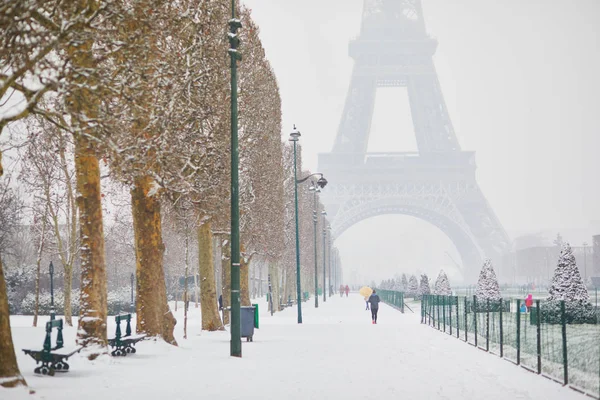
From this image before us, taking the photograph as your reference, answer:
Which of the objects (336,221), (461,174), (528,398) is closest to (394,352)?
(528,398)

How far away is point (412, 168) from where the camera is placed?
5128 inches

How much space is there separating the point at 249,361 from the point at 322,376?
11.3ft

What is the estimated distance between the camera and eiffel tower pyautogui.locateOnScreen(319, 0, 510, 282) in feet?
395

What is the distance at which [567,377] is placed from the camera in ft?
45.5

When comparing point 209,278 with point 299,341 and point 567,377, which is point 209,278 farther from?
point 567,377

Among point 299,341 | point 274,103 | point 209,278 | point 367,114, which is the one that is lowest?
point 299,341

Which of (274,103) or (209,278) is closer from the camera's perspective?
(209,278)

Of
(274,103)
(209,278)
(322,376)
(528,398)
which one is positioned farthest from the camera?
(274,103)

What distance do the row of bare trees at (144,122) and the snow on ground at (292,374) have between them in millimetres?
1115

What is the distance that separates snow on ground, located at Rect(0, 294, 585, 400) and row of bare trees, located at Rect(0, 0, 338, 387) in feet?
3.66

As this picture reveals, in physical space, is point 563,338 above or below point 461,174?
below

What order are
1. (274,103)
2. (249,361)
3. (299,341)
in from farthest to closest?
(274,103) → (299,341) → (249,361)

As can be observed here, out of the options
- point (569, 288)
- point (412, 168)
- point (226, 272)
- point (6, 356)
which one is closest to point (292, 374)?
point (6, 356)

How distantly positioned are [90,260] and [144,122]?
386 centimetres
